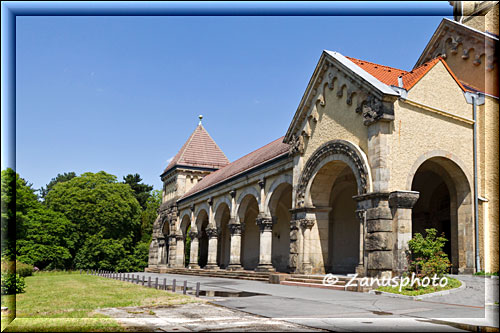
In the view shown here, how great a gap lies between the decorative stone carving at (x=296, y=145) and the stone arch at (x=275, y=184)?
4.92 ft

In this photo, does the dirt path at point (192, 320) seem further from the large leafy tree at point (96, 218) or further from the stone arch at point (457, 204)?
the large leafy tree at point (96, 218)

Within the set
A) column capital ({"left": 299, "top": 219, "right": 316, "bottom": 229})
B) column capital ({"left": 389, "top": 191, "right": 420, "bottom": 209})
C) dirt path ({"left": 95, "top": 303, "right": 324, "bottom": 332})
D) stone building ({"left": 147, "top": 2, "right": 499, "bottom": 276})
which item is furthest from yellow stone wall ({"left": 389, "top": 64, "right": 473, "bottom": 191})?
→ dirt path ({"left": 95, "top": 303, "right": 324, "bottom": 332})

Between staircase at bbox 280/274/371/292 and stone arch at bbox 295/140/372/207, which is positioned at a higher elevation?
stone arch at bbox 295/140/372/207

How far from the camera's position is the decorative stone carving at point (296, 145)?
68.8 ft

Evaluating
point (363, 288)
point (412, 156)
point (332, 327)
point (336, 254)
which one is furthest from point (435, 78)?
point (332, 327)

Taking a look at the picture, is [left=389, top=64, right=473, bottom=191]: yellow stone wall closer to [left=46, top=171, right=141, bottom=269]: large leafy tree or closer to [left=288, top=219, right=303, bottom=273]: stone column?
[left=288, top=219, right=303, bottom=273]: stone column

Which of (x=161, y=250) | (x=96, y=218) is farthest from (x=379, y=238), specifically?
(x=96, y=218)

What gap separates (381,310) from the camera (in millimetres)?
10344

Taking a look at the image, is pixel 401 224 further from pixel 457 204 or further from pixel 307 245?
pixel 307 245

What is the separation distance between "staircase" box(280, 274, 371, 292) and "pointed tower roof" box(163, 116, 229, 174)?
24.7 m

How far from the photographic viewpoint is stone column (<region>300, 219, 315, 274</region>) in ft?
64.3

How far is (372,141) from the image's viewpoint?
16156 millimetres

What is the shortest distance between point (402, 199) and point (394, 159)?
137cm

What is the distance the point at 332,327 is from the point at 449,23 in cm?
1705
